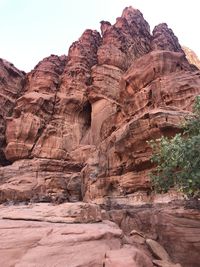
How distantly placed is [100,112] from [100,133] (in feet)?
19.5

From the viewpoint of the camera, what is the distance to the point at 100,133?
46.6 metres

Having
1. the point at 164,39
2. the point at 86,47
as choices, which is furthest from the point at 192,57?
the point at 86,47

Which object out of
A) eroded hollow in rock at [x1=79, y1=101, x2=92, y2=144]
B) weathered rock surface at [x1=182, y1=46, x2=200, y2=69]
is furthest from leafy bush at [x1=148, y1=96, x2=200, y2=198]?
weathered rock surface at [x1=182, y1=46, x2=200, y2=69]

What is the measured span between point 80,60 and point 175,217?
166ft

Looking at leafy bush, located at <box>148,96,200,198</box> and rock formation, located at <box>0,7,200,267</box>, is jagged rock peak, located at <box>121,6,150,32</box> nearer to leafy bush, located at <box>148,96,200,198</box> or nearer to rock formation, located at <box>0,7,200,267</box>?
rock formation, located at <box>0,7,200,267</box>

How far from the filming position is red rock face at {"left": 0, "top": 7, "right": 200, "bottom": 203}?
29.1 metres

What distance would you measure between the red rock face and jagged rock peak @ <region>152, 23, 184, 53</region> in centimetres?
23

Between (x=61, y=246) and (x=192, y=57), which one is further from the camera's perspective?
(x=192, y=57)

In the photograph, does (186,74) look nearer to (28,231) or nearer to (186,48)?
(28,231)

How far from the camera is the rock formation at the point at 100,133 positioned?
15023 mm

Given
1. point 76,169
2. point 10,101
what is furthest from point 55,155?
point 10,101

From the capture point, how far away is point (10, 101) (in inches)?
2329

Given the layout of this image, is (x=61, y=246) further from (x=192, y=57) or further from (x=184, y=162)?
(x=192, y=57)

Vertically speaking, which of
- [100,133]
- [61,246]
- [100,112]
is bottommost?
[61,246]
